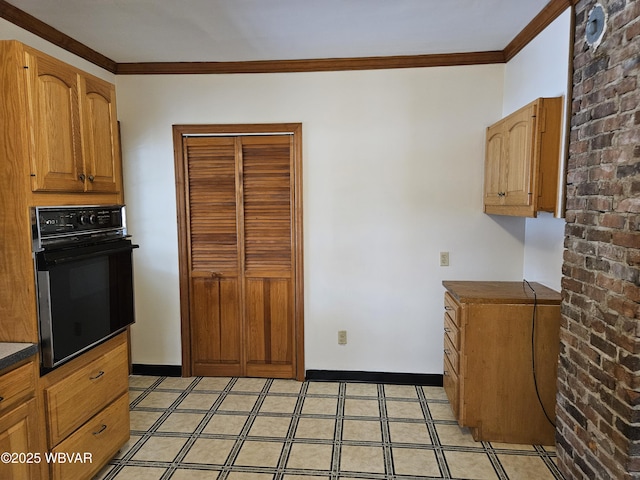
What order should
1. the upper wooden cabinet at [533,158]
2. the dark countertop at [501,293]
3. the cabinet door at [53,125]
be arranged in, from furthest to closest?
the dark countertop at [501,293]
the upper wooden cabinet at [533,158]
the cabinet door at [53,125]

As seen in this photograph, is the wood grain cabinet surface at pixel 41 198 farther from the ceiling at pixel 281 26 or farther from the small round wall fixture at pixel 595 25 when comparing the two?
the small round wall fixture at pixel 595 25

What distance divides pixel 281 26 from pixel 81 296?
1.95m

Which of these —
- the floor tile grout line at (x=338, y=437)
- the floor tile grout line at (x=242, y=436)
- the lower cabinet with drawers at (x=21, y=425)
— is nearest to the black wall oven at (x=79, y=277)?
the lower cabinet with drawers at (x=21, y=425)

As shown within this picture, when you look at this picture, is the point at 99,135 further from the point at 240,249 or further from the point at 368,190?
the point at 368,190

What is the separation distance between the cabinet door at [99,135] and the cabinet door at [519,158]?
91.0 inches

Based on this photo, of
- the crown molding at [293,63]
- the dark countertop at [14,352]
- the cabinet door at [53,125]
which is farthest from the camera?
the crown molding at [293,63]

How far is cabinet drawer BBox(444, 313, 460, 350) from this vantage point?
8.46ft

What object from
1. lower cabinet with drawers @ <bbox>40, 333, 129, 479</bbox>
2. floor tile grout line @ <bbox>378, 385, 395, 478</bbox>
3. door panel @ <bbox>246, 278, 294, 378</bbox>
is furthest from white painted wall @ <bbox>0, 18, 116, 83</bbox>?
floor tile grout line @ <bbox>378, 385, 395, 478</bbox>

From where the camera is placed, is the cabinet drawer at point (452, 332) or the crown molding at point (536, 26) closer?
the crown molding at point (536, 26)

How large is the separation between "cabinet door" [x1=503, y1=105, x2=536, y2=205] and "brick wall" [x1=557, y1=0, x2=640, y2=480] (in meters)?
0.20

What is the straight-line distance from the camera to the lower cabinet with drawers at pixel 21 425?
157 cm

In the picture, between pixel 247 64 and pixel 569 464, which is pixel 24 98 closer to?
pixel 247 64

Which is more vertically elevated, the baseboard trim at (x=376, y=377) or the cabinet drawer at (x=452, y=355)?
the cabinet drawer at (x=452, y=355)

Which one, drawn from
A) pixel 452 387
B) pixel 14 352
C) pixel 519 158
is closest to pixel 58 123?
pixel 14 352
